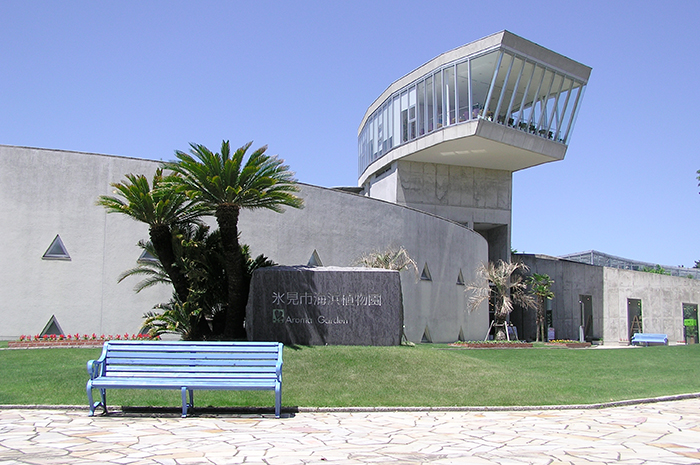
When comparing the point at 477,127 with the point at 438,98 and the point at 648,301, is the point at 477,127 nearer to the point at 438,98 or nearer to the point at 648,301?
the point at 438,98

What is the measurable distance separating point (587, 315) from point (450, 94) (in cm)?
→ 1835

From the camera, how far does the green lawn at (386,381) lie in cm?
1051

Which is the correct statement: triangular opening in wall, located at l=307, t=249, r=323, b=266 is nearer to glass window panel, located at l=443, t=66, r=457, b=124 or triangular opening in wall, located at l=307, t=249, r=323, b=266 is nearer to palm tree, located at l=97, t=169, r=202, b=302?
palm tree, located at l=97, t=169, r=202, b=302

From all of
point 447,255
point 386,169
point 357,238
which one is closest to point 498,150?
point 386,169

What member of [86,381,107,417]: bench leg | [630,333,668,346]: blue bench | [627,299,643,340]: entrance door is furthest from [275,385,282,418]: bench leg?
[627,299,643,340]: entrance door

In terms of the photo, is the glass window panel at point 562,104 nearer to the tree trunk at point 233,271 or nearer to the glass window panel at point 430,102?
the glass window panel at point 430,102

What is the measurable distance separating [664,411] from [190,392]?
7660mm

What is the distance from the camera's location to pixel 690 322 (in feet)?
136

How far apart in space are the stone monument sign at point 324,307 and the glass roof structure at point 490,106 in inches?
788

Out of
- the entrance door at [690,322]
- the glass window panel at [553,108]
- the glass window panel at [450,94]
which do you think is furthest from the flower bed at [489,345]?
the entrance door at [690,322]

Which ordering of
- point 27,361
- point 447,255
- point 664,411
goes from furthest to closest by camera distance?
point 447,255, point 27,361, point 664,411

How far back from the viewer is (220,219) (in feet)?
55.1

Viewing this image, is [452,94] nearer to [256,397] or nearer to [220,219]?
[220,219]

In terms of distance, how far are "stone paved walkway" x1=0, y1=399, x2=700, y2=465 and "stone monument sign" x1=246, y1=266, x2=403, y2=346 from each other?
675 centimetres
